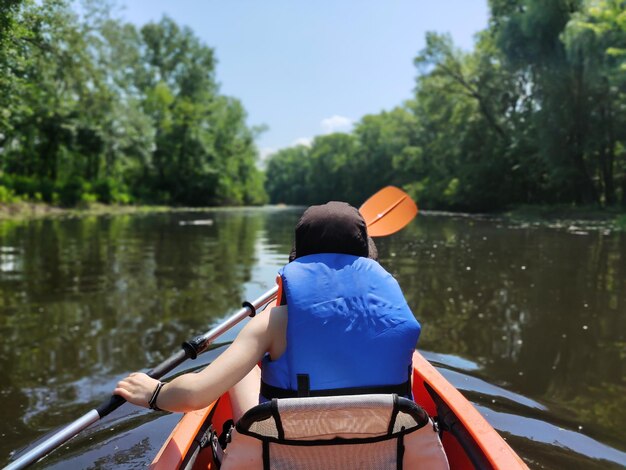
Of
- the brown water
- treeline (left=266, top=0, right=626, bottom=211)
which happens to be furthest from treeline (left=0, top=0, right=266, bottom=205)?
treeline (left=266, top=0, right=626, bottom=211)

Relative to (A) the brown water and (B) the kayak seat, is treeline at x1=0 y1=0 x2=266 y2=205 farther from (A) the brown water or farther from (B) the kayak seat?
(B) the kayak seat

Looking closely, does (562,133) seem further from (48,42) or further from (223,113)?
(223,113)

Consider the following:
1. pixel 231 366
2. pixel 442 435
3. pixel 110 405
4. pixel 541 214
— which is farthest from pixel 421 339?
pixel 541 214

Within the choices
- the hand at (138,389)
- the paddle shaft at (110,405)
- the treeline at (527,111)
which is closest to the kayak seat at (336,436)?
the hand at (138,389)

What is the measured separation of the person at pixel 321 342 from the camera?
1.65 metres

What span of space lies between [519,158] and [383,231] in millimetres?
25648

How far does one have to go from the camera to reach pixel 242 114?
5288 cm

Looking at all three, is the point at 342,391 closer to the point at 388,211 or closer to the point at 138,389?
the point at 138,389

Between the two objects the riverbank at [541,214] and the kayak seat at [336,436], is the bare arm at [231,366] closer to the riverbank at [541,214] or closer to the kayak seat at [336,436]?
the kayak seat at [336,436]

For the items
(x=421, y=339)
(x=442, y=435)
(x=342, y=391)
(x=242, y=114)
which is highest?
(x=242, y=114)

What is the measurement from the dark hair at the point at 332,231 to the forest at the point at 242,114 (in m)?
3.73

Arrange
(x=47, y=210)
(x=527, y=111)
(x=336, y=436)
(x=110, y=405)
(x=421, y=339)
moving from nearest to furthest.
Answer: (x=336, y=436) → (x=110, y=405) → (x=421, y=339) → (x=47, y=210) → (x=527, y=111)

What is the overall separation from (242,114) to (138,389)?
5279 centimetres

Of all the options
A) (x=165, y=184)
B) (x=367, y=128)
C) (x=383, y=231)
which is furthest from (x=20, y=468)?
(x=367, y=128)
